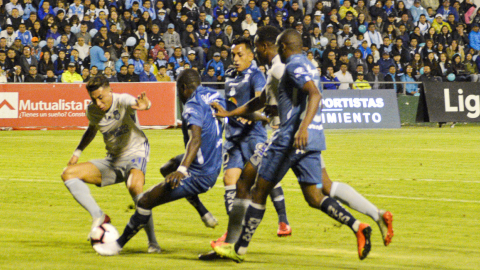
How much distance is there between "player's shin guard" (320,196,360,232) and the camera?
556 centimetres

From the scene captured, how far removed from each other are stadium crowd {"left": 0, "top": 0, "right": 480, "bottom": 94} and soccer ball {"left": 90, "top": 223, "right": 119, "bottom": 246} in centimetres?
1799

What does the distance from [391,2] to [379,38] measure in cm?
341

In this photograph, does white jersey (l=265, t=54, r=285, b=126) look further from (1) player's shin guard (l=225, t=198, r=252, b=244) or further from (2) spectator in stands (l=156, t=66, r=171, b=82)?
(2) spectator in stands (l=156, t=66, r=171, b=82)

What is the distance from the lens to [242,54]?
7.48 meters

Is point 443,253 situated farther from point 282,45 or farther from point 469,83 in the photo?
point 469,83

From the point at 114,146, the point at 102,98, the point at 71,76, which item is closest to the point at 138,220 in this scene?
the point at 114,146

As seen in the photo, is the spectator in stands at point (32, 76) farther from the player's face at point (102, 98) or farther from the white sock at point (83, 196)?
the white sock at point (83, 196)

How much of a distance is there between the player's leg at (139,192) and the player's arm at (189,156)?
1.80 feet

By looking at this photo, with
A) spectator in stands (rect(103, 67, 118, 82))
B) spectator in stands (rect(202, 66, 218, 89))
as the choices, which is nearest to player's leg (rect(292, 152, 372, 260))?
spectator in stands (rect(103, 67, 118, 82))

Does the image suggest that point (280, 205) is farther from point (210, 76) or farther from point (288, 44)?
point (210, 76)

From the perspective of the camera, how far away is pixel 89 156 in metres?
15.9

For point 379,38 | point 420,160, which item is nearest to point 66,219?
point 420,160

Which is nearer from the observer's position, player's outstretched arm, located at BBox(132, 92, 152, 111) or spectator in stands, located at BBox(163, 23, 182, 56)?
player's outstretched arm, located at BBox(132, 92, 152, 111)

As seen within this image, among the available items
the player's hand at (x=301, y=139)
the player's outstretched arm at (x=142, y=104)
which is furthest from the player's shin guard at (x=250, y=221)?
the player's outstretched arm at (x=142, y=104)
